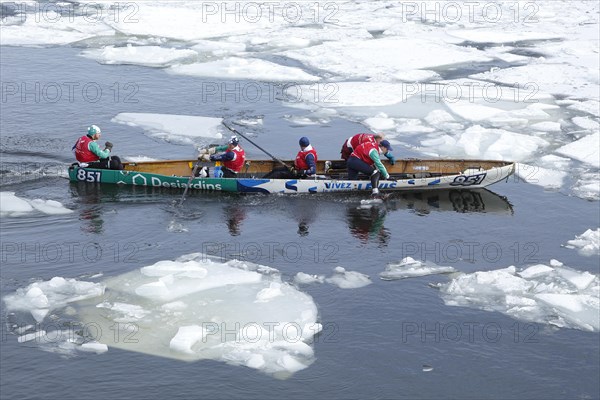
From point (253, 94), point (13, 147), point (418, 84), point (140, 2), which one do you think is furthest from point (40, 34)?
point (418, 84)

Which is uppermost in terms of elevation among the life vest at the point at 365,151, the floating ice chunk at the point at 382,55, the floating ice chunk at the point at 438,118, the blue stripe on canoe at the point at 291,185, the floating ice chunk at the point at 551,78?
the floating ice chunk at the point at 382,55

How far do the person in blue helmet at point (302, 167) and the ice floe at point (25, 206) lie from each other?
461 centimetres

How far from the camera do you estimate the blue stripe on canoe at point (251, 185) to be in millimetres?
18547

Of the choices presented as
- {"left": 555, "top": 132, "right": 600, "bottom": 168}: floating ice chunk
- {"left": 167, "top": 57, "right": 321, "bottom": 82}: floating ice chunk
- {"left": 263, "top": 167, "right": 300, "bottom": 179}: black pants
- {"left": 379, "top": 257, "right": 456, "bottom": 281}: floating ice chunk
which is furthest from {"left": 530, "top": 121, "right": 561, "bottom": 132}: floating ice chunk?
{"left": 379, "top": 257, "right": 456, "bottom": 281}: floating ice chunk

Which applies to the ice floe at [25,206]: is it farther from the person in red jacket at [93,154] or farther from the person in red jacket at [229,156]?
the person in red jacket at [229,156]

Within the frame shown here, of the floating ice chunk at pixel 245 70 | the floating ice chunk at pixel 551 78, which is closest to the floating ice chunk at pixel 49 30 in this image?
the floating ice chunk at pixel 245 70

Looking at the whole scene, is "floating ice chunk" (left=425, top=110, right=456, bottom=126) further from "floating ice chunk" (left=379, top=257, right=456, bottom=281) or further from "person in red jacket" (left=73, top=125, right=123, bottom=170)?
"person in red jacket" (left=73, top=125, right=123, bottom=170)

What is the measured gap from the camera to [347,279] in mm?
14516

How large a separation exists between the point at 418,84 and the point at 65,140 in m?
11.3

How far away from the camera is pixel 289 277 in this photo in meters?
14.5

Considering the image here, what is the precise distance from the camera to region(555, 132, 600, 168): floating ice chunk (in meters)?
20.9

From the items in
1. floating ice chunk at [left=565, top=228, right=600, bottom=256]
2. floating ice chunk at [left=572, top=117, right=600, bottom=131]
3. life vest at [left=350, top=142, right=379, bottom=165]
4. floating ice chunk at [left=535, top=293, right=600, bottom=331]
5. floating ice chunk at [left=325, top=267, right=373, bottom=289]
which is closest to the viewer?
floating ice chunk at [left=535, top=293, right=600, bottom=331]

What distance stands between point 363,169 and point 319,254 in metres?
3.62

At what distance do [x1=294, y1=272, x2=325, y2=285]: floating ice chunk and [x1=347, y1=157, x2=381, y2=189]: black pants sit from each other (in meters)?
4.62
